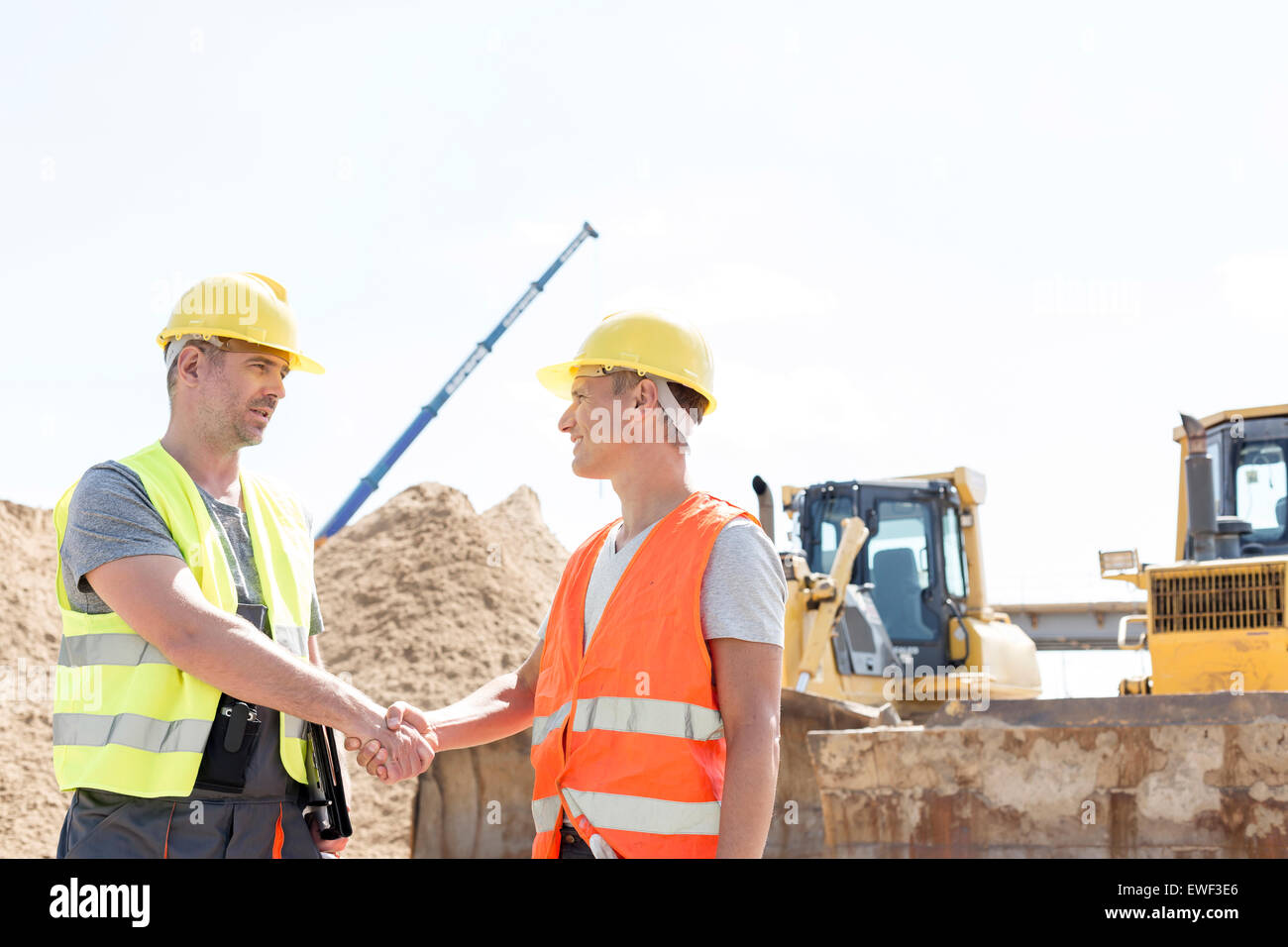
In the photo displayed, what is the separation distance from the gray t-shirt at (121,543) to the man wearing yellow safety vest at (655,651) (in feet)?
0.70

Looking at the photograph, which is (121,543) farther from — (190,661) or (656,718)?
(656,718)

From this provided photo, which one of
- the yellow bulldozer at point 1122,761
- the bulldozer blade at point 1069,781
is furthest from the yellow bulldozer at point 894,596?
the bulldozer blade at point 1069,781

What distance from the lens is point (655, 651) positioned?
A: 7.77 feet

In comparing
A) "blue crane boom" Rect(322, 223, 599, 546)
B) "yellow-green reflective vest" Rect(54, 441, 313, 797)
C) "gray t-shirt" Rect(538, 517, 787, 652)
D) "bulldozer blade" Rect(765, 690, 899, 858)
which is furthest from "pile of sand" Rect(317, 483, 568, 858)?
"gray t-shirt" Rect(538, 517, 787, 652)

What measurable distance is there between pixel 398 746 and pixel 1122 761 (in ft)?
14.8

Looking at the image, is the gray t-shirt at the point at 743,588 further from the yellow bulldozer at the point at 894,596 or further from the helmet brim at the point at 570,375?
the yellow bulldozer at the point at 894,596

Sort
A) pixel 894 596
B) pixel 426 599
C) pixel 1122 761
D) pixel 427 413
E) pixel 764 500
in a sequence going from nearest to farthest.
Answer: pixel 1122 761, pixel 764 500, pixel 894 596, pixel 426 599, pixel 427 413

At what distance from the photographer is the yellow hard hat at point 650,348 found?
8.71ft

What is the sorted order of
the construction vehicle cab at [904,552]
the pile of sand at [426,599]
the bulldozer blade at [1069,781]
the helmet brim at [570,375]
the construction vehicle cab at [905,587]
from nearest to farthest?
the helmet brim at [570,375] < the bulldozer blade at [1069,781] < the construction vehicle cab at [905,587] < the construction vehicle cab at [904,552] < the pile of sand at [426,599]

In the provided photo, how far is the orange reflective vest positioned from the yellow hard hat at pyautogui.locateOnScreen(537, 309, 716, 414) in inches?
12.7

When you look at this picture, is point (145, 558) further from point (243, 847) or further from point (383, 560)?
point (383, 560)

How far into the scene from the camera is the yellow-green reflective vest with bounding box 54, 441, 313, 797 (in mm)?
2561

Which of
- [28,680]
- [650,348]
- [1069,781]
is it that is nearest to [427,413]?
[28,680]
